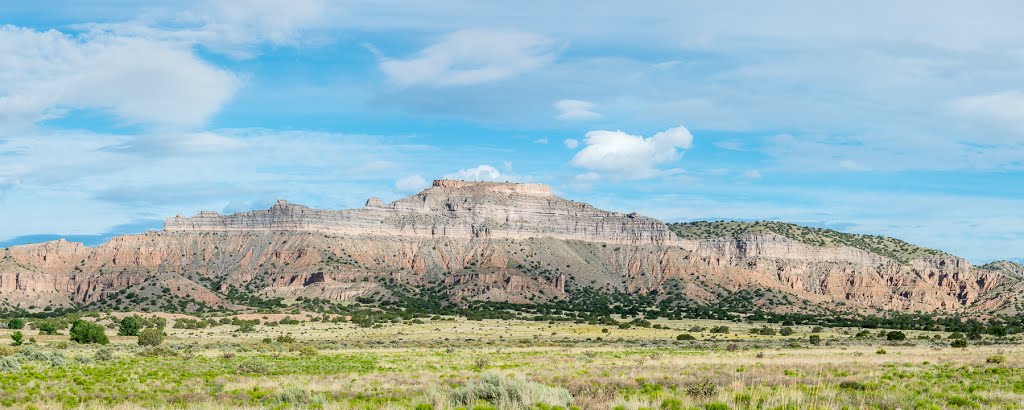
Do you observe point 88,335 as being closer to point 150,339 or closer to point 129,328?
point 150,339

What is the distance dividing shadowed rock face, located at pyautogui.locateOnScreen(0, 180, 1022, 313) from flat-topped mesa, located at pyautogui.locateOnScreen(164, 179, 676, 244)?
0.30 meters

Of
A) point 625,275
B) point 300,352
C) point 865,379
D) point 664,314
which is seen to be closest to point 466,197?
point 625,275

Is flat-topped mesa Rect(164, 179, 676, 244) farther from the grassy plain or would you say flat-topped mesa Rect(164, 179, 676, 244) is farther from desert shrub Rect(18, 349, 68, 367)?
desert shrub Rect(18, 349, 68, 367)

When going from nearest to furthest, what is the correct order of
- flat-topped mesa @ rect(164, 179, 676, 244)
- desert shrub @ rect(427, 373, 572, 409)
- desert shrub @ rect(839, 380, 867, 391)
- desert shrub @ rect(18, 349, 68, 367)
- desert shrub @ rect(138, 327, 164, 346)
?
desert shrub @ rect(427, 373, 572, 409) → desert shrub @ rect(839, 380, 867, 391) → desert shrub @ rect(18, 349, 68, 367) → desert shrub @ rect(138, 327, 164, 346) → flat-topped mesa @ rect(164, 179, 676, 244)

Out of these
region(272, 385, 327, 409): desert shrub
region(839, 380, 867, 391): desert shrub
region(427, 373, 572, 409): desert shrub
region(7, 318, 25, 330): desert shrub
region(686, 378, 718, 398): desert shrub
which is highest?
region(839, 380, 867, 391): desert shrub

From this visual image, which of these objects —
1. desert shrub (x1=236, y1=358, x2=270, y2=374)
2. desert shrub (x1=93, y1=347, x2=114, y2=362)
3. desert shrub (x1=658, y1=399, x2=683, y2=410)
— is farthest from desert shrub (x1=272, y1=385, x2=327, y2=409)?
desert shrub (x1=93, y1=347, x2=114, y2=362)

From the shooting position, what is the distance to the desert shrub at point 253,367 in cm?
3766

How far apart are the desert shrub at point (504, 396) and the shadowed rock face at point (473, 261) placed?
363ft

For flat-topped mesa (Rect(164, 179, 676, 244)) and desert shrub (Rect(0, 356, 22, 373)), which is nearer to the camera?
desert shrub (Rect(0, 356, 22, 373))

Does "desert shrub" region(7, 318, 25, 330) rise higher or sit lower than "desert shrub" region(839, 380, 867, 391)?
lower

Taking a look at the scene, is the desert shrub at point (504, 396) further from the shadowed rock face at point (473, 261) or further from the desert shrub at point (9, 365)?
the shadowed rock face at point (473, 261)

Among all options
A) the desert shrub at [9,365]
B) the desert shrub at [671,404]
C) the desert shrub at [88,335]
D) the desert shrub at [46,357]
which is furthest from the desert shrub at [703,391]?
the desert shrub at [88,335]

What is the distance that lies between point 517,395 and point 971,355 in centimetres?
3052

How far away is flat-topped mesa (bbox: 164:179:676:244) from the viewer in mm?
169625
